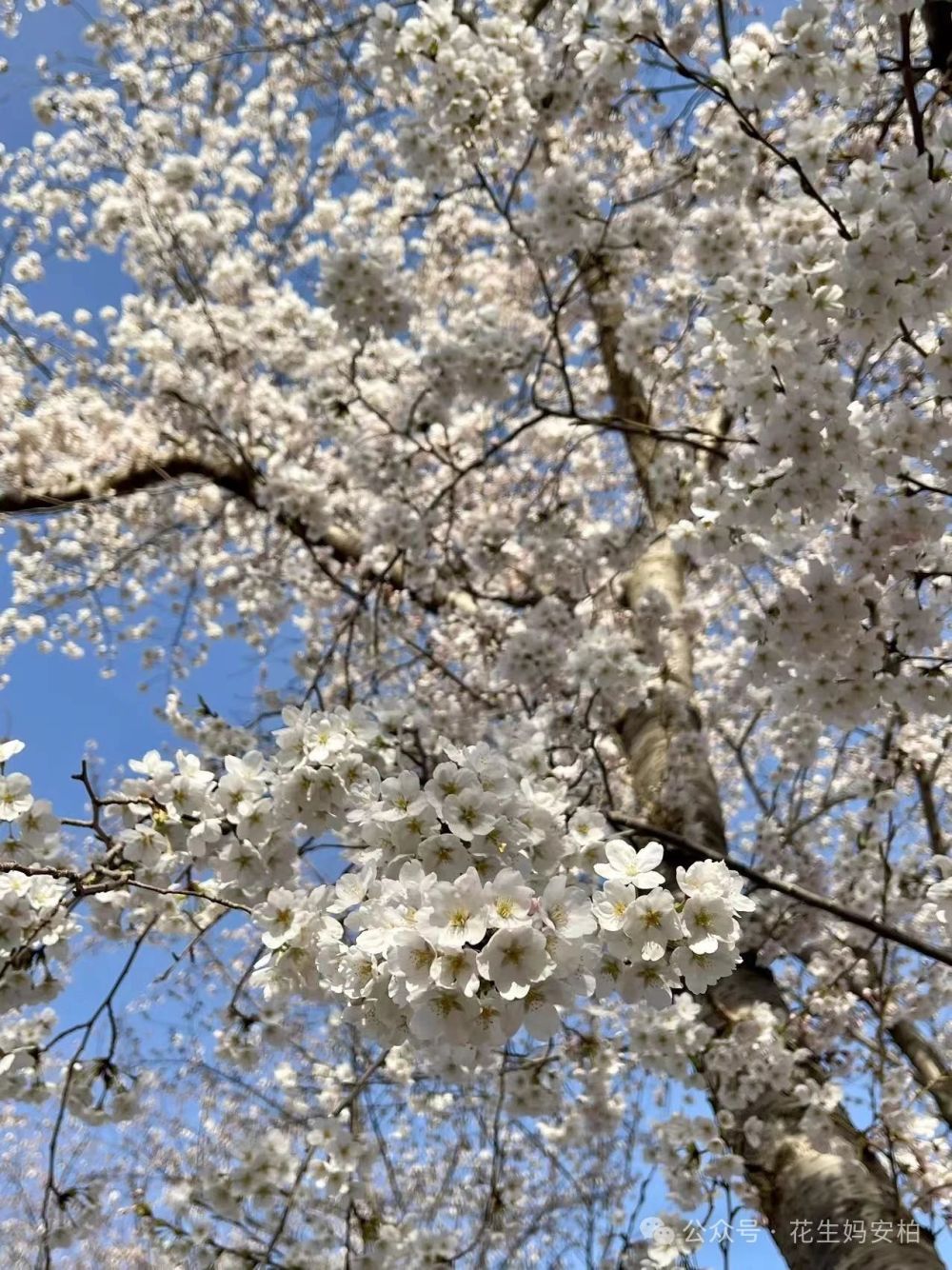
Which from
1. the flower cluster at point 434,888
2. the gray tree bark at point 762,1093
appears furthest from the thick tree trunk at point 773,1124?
the flower cluster at point 434,888

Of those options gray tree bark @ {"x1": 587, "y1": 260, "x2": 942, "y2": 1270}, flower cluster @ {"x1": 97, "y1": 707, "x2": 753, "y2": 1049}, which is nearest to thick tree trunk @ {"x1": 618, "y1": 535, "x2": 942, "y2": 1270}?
gray tree bark @ {"x1": 587, "y1": 260, "x2": 942, "y2": 1270}

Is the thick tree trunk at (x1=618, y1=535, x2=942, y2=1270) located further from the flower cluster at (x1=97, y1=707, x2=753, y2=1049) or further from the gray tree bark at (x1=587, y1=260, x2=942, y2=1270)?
the flower cluster at (x1=97, y1=707, x2=753, y2=1049)

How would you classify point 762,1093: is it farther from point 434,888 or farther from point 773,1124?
point 434,888

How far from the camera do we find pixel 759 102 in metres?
2.79

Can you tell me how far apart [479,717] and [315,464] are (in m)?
3.21

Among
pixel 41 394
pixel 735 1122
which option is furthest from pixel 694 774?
pixel 41 394

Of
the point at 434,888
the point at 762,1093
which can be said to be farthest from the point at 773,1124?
the point at 434,888

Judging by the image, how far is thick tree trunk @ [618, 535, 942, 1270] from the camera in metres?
2.27

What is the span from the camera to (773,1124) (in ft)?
9.59

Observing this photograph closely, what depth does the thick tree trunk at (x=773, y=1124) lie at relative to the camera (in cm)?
227

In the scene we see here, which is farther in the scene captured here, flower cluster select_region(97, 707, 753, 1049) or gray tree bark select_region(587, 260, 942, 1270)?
gray tree bark select_region(587, 260, 942, 1270)

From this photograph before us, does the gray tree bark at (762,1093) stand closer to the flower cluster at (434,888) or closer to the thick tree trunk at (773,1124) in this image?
the thick tree trunk at (773,1124)

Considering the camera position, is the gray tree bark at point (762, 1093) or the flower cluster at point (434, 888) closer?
the flower cluster at point (434, 888)

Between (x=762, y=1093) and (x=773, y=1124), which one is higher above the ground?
(x=762, y=1093)
